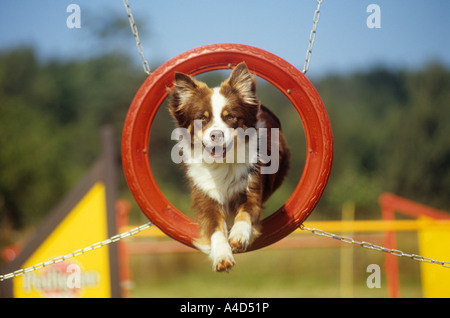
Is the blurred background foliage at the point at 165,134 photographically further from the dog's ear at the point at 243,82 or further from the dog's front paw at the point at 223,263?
the dog's front paw at the point at 223,263

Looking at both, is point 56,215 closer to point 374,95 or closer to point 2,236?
point 2,236

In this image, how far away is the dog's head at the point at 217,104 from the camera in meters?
4.00

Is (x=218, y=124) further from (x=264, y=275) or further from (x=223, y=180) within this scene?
(x=264, y=275)

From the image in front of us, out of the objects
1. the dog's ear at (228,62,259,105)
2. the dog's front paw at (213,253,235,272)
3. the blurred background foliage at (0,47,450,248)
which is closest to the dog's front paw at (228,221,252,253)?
the dog's front paw at (213,253,235,272)

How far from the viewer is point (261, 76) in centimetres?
426

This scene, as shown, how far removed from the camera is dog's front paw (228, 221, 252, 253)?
373cm

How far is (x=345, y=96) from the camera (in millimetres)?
36844

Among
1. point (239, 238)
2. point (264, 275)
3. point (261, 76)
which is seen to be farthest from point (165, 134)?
point (239, 238)

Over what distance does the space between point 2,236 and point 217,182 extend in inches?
604

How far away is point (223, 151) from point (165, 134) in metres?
20.8

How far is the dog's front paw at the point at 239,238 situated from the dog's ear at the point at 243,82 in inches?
37.3

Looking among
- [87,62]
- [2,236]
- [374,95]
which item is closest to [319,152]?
[2,236]

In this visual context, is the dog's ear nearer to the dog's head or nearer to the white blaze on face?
the dog's head

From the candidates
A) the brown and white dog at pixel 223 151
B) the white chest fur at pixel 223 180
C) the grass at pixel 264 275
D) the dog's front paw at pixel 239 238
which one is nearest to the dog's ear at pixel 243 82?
the brown and white dog at pixel 223 151
